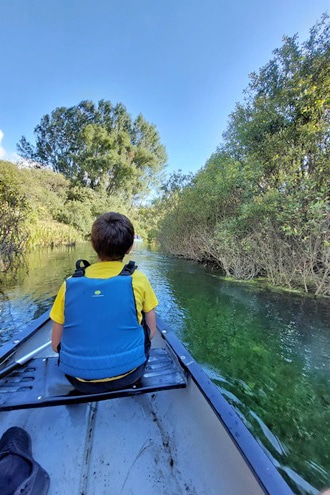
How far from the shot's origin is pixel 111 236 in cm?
143

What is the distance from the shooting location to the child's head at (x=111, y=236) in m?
1.44

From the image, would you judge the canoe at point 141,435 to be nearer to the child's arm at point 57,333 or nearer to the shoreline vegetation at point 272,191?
the child's arm at point 57,333

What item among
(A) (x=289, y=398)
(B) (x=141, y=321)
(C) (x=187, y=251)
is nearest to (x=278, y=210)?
(A) (x=289, y=398)

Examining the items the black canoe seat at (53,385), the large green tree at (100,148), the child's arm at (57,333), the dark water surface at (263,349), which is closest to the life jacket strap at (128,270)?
the child's arm at (57,333)

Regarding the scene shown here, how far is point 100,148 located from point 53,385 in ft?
102

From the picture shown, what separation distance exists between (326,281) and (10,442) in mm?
8035

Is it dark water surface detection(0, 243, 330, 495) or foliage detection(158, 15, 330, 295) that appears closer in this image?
dark water surface detection(0, 243, 330, 495)

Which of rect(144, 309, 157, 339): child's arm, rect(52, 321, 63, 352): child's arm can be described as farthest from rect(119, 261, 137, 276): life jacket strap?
rect(52, 321, 63, 352): child's arm

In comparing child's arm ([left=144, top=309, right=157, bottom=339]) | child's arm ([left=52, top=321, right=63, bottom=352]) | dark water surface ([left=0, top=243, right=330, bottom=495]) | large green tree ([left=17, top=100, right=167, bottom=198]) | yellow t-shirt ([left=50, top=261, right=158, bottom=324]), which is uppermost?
large green tree ([left=17, top=100, right=167, bottom=198])

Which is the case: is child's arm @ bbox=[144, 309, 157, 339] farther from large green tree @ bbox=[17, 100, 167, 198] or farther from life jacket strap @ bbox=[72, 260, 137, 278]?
large green tree @ bbox=[17, 100, 167, 198]

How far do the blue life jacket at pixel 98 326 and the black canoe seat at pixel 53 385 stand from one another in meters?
0.19

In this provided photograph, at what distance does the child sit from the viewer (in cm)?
135

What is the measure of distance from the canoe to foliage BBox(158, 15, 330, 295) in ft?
17.2

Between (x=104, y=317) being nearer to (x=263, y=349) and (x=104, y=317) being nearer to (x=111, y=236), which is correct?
(x=111, y=236)
